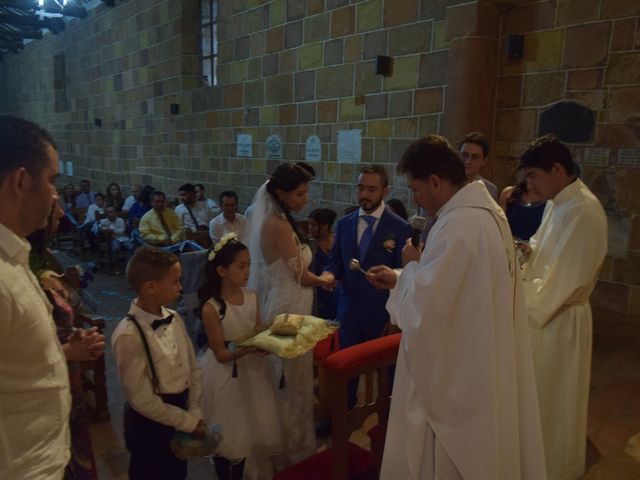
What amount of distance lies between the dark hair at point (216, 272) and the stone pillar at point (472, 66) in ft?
10.5

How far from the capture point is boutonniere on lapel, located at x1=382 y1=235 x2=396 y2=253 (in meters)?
3.06

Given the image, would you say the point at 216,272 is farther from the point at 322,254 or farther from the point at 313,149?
the point at 313,149

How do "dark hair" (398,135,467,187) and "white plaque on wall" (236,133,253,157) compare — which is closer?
"dark hair" (398,135,467,187)

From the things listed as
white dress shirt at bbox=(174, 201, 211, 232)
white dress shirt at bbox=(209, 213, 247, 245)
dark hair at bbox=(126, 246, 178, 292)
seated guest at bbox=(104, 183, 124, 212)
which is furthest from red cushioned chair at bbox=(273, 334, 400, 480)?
seated guest at bbox=(104, 183, 124, 212)

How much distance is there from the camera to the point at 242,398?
7.99ft

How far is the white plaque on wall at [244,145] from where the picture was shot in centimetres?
840

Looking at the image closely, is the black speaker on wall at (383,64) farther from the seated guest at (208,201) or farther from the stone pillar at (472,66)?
the seated guest at (208,201)

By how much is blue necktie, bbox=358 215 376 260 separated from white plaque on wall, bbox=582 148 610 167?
7.65 feet

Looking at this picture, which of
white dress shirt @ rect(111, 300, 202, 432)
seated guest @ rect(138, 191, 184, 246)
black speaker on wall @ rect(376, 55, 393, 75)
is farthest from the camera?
seated guest @ rect(138, 191, 184, 246)

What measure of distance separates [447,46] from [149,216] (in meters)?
4.40

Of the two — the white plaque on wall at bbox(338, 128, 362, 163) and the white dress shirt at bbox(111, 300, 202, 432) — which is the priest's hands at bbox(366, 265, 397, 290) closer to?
the white dress shirt at bbox(111, 300, 202, 432)

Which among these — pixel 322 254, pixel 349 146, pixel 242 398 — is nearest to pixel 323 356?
pixel 242 398

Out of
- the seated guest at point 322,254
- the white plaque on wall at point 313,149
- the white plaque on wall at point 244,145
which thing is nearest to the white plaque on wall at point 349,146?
the white plaque on wall at point 313,149

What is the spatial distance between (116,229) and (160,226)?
5.06ft
